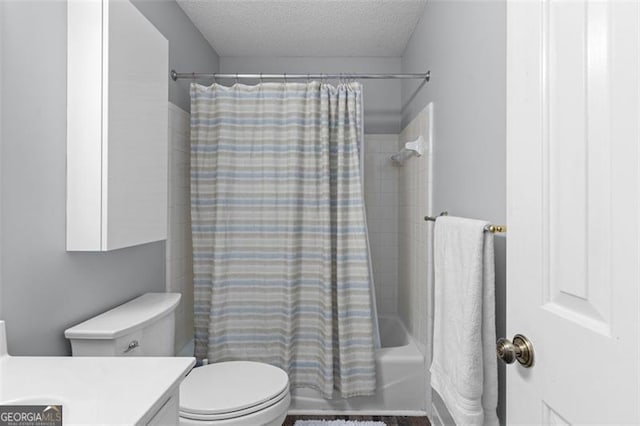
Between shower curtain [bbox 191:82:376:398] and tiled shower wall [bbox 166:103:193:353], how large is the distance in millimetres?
105

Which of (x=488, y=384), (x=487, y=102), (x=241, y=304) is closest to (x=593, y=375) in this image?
(x=488, y=384)

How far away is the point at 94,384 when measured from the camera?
95 cm

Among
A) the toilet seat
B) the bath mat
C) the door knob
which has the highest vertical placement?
the door knob

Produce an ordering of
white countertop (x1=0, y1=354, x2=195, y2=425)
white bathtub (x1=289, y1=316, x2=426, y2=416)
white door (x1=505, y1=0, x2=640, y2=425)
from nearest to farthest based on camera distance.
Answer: white door (x1=505, y1=0, x2=640, y2=425) < white countertop (x1=0, y1=354, x2=195, y2=425) < white bathtub (x1=289, y1=316, x2=426, y2=416)

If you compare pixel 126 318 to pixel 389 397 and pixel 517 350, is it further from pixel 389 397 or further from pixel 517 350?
pixel 389 397

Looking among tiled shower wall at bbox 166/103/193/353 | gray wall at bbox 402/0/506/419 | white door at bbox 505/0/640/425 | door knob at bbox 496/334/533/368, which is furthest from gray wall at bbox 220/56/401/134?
door knob at bbox 496/334/533/368

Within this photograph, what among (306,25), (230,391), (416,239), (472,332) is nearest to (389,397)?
(416,239)

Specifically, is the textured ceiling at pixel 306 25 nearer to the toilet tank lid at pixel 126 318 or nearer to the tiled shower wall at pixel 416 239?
the tiled shower wall at pixel 416 239

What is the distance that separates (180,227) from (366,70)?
190 cm

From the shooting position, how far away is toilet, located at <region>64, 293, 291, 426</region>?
1.39 meters

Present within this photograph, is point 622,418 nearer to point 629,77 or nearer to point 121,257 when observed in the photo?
point 629,77

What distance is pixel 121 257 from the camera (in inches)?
69.7

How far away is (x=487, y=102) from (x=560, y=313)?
99 centimetres

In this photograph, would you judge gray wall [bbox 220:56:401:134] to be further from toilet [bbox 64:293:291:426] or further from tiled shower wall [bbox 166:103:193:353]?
toilet [bbox 64:293:291:426]
